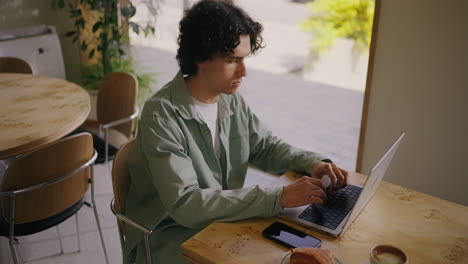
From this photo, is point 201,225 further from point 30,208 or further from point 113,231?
point 113,231

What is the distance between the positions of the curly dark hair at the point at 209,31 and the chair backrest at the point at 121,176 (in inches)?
14.3

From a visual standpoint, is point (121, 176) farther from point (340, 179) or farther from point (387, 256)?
point (387, 256)

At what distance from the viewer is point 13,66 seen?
122 inches

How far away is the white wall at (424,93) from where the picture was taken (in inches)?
86.7

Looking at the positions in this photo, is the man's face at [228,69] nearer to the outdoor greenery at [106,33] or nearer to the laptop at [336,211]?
the laptop at [336,211]

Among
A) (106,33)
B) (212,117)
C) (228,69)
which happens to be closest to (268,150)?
(212,117)

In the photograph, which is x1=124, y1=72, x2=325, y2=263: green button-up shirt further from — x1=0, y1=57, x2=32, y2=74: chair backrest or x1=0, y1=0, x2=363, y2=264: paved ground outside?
x1=0, y1=57, x2=32, y2=74: chair backrest

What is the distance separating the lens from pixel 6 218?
1800mm

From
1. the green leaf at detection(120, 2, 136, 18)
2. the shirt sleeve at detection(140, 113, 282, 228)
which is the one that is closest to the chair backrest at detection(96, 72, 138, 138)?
the green leaf at detection(120, 2, 136, 18)

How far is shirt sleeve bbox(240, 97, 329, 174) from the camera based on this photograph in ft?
5.69

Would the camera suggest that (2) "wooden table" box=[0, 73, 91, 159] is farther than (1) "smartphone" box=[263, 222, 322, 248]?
Yes

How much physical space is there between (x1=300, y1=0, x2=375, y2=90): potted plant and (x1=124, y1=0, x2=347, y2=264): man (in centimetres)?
114

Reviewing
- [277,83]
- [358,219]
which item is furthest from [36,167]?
[277,83]

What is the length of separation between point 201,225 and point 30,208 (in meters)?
0.85
